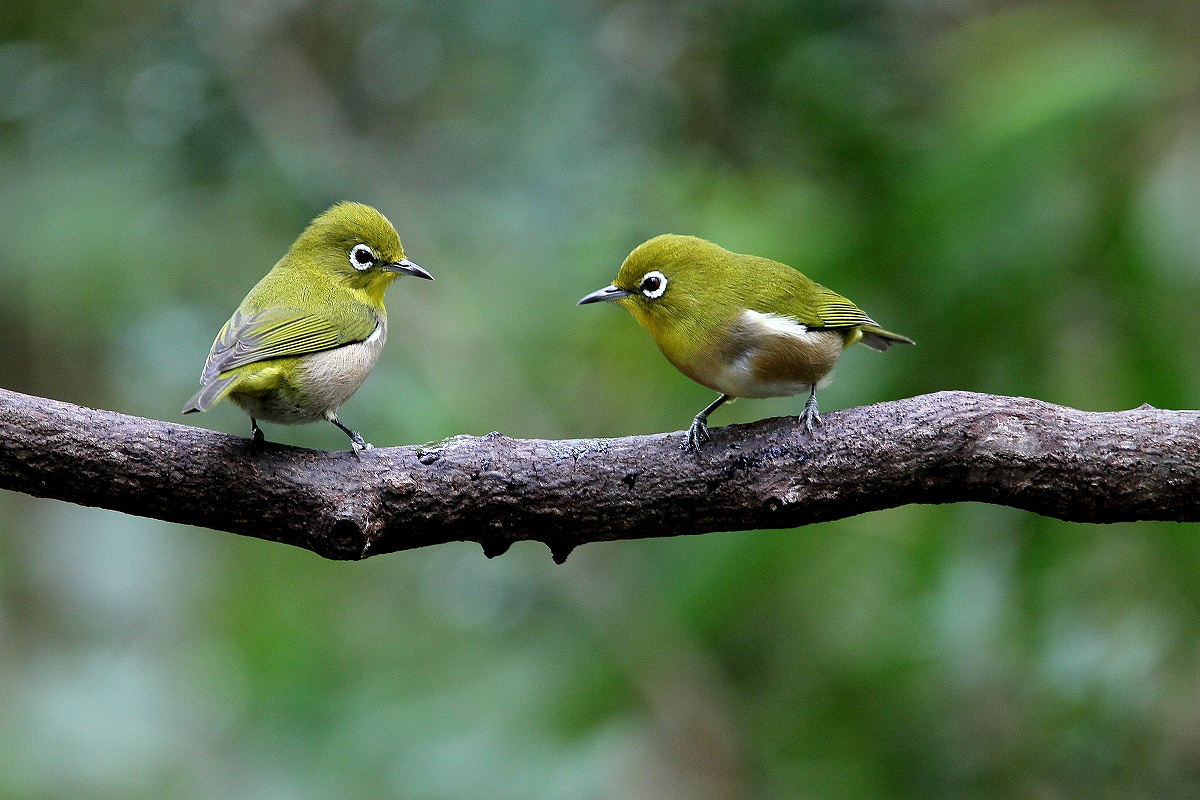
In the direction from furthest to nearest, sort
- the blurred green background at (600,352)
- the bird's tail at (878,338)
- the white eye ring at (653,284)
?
1. the blurred green background at (600,352)
2. the bird's tail at (878,338)
3. the white eye ring at (653,284)

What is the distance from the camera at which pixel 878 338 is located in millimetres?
4613

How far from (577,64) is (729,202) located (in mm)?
1139

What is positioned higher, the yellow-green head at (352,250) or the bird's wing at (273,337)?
the yellow-green head at (352,250)

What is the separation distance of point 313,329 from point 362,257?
0.51m

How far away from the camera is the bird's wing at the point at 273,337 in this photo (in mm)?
3430

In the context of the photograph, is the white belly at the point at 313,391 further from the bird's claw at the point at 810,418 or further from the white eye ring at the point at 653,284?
the bird's claw at the point at 810,418

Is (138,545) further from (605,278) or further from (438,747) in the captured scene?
(605,278)

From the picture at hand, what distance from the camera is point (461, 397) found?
6.14 m

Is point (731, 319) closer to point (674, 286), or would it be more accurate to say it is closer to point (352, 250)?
point (674, 286)

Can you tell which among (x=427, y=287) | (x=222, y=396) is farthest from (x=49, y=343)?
(x=222, y=396)

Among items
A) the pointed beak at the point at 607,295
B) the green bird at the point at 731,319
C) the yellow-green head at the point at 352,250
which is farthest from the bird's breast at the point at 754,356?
the yellow-green head at the point at 352,250

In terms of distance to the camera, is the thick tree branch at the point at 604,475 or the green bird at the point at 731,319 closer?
the thick tree branch at the point at 604,475

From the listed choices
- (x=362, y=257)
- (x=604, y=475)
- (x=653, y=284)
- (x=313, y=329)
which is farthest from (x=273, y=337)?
(x=653, y=284)

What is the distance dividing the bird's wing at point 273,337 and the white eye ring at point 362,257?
302 millimetres
